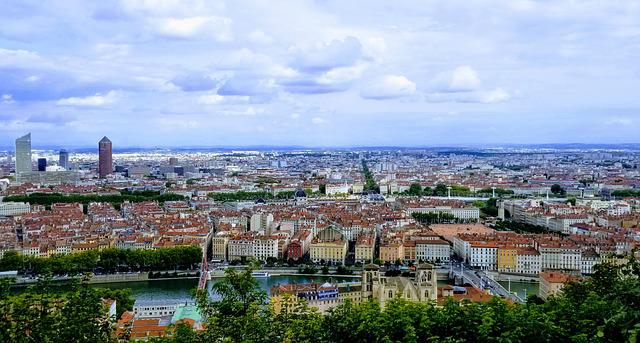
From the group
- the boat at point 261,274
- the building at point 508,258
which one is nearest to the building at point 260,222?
the boat at point 261,274

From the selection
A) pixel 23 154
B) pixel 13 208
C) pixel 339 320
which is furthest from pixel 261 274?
pixel 23 154

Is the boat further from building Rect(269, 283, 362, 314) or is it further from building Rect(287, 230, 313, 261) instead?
building Rect(269, 283, 362, 314)

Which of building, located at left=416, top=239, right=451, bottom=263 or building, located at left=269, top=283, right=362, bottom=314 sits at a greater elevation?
building, located at left=269, top=283, right=362, bottom=314

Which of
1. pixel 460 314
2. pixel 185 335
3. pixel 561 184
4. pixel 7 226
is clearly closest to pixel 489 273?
pixel 460 314

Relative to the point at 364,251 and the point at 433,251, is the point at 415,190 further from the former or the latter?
the point at 364,251

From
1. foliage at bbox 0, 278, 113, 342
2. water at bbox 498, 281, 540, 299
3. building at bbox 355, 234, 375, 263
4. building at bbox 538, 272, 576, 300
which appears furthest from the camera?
building at bbox 355, 234, 375, 263

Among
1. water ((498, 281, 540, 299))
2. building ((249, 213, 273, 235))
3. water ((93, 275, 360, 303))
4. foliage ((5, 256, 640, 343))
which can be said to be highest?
foliage ((5, 256, 640, 343))

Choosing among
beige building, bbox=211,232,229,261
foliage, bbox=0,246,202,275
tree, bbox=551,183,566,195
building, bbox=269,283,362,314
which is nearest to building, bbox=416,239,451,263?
beige building, bbox=211,232,229,261

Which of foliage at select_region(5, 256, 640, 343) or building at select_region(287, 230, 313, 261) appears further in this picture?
building at select_region(287, 230, 313, 261)
